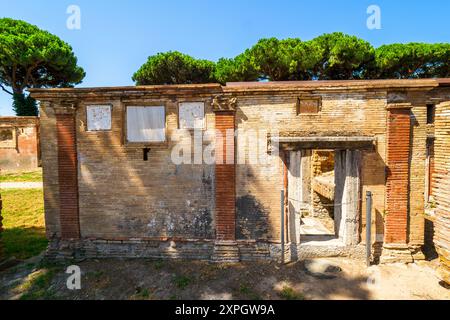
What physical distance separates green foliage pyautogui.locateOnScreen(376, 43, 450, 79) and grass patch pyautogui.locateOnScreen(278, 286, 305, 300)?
20185 mm

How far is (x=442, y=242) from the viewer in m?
5.01

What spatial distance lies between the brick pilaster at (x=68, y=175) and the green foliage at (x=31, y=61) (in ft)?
68.0

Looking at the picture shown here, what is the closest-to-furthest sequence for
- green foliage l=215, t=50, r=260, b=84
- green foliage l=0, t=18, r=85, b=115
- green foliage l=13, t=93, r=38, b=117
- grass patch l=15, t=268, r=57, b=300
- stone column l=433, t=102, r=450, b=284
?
stone column l=433, t=102, r=450, b=284 < grass patch l=15, t=268, r=57, b=300 < green foliage l=215, t=50, r=260, b=84 < green foliage l=0, t=18, r=85, b=115 < green foliage l=13, t=93, r=38, b=117

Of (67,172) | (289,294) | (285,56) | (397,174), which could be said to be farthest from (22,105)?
(397,174)

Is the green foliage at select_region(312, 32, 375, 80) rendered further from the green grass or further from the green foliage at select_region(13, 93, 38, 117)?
the green foliage at select_region(13, 93, 38, 117)

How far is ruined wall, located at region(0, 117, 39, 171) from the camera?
20.8 meters

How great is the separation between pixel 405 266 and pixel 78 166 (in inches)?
388

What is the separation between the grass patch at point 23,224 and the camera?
24.2ft

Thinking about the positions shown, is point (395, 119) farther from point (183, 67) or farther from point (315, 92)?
point (183, 67)

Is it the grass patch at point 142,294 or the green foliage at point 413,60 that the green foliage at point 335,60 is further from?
the grass patch at point 142,294

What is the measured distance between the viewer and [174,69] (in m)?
21.5

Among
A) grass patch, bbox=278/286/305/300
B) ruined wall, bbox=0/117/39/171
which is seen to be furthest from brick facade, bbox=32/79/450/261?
ruined wall, bbox=0/117/39/171

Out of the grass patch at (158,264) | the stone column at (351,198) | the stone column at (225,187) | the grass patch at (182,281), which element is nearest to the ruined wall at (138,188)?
the stone column at (225,187)

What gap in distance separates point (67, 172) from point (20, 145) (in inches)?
822
